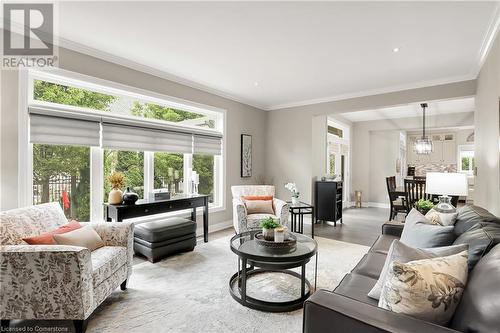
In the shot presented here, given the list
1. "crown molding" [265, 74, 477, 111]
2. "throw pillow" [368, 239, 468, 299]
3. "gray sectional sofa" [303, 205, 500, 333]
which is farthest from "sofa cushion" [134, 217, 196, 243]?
"crown molding" [265, 74, 477, 111]

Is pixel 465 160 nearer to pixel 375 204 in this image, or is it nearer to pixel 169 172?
pixel 375 204

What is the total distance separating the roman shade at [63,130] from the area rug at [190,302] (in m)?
1.74

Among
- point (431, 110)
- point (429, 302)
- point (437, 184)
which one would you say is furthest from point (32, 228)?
point (431, 110)

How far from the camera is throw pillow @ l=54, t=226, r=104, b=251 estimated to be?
85.1 inches

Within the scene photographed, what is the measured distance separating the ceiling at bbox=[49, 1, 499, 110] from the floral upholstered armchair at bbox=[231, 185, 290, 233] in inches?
74.6

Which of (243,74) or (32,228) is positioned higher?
(243,74)

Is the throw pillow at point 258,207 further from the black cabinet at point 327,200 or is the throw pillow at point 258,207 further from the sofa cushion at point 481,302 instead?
the sofa cushion at point 481,302

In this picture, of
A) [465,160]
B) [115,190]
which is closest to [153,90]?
[115,190]

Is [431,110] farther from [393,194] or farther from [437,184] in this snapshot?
[437,184]

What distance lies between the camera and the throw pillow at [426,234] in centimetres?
182

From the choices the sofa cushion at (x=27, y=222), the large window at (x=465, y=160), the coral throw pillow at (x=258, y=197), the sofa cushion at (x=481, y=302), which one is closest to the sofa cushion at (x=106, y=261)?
the sofa cushion at (x=27, y=222)

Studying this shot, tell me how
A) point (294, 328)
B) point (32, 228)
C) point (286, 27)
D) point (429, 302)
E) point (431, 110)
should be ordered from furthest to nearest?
1. point (431, 110)
2. point (286, 27)
3. point (32, 228)
4. point (294, 328)
5. point (429, 302)

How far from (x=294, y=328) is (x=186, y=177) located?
3.22 metres

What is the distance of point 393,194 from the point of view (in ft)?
18.9
